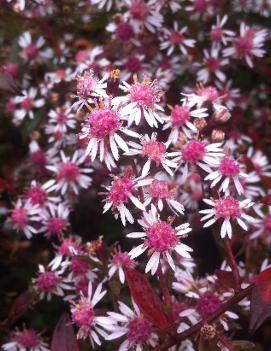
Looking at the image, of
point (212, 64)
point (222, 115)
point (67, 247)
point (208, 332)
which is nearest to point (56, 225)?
point (67, 247)

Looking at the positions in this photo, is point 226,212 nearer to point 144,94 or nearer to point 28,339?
point 144,94

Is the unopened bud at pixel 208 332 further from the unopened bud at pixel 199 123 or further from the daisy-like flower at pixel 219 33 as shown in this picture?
the daisy-like flower at pixel 219 33

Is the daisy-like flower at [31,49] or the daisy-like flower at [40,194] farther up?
the daisy-like flower at [31,49]

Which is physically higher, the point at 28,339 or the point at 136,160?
the point at 136,160

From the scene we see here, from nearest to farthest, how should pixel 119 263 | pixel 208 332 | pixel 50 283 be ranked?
pixel 208 332, pixel 119 263, pixel 50 283

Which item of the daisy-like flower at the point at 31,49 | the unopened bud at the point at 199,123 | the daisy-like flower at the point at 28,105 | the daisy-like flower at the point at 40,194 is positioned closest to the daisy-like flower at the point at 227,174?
the unopened bud at the point at 199,123

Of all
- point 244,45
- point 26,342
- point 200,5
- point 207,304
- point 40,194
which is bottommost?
point 26,342

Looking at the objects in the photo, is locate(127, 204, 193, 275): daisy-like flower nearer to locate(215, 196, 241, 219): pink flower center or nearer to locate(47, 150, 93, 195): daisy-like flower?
locate(215, 196, 241, 219): pink flower center
